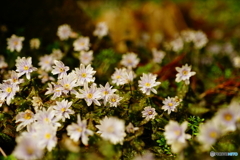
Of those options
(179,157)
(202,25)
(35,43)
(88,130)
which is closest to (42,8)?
(35,43)

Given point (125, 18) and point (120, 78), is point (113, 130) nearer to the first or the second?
point (120, 78)

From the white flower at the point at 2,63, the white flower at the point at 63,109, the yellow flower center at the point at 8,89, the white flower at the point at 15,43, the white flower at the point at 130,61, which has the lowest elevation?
the white flower at the point at 63,109

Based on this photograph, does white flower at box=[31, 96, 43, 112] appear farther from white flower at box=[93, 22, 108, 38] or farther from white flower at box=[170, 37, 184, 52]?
white flower at box=[170, 37, 184, 52]

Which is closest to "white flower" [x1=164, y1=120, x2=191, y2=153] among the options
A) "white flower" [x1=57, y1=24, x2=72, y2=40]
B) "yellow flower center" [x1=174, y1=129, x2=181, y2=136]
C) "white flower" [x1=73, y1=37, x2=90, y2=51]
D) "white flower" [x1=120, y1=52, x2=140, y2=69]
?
"yellow flower center" [x1=174, y1=129, x2=181, y2=136]

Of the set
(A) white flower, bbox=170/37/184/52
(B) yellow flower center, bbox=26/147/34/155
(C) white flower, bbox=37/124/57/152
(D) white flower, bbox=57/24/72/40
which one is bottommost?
(B) yellow flower center, bbox=26/147/34/155

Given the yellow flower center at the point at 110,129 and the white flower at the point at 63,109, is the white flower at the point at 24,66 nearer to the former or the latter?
the white flower at the point at 63,109

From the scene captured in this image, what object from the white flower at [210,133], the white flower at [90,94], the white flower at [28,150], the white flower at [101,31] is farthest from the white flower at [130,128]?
the white flower at [101,31]

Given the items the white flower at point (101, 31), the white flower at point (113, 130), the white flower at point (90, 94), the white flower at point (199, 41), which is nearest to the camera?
the white flower at point (113, 130)
